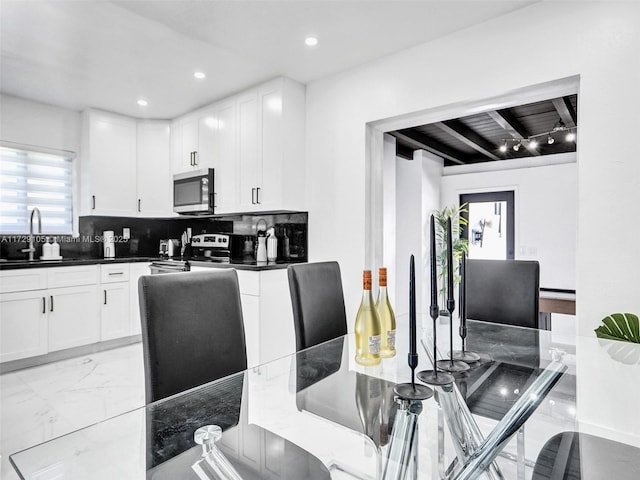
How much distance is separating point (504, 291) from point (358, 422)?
4.89ft

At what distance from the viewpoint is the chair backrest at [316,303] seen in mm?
1741

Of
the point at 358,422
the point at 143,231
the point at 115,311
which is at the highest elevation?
the point at 143,231

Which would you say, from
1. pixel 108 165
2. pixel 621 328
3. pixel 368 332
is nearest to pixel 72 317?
pixel 108 165

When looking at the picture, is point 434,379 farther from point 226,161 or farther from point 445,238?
point 445,238

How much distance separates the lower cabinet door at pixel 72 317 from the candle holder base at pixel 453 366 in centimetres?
356

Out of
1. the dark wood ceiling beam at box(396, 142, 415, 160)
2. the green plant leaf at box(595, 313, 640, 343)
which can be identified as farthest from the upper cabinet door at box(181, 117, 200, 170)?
the green plant leaf at box(595, 313, 640, 343)

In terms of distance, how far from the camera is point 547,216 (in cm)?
516

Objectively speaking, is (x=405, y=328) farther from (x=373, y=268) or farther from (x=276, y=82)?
(x=276, y=82)

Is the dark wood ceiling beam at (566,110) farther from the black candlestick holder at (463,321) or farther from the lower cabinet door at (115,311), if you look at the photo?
the lower cabinet door at (115,311)

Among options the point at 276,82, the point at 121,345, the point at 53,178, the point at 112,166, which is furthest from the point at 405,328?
the point at 53,178

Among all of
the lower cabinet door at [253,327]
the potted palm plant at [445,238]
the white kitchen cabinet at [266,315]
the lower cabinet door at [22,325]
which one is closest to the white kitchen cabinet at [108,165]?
the lower cabinet door at [22,325]

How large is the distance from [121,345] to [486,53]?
4301 millimetres

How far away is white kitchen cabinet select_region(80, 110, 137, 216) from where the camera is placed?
4.04 meters

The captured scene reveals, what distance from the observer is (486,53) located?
2389mm
